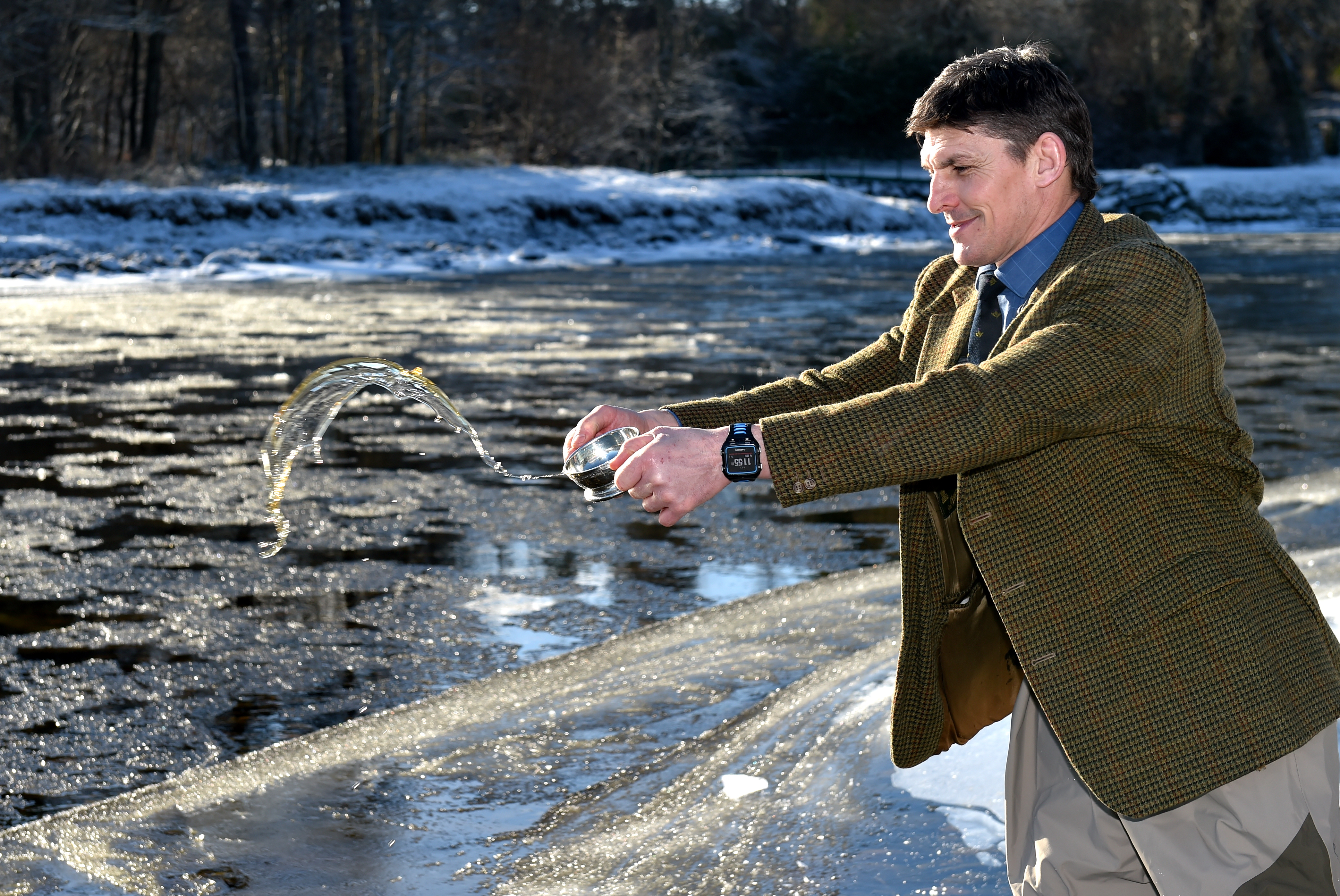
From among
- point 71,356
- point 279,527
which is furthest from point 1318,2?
point 279,527

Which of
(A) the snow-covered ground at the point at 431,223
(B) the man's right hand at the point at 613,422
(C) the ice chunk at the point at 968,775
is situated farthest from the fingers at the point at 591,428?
(A) the snow-covered ground at the point at 431,223

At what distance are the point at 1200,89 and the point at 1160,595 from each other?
4693 centimetres

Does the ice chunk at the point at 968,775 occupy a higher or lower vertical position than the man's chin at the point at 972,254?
lower

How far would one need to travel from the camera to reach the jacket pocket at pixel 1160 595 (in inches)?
77.9

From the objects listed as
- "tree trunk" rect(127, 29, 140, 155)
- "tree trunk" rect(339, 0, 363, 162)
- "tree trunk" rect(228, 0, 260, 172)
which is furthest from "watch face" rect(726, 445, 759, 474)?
"tree trunk" rect(127, 29, 140, 155)

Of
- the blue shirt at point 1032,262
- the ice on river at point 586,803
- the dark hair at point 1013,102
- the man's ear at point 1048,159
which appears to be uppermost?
the dark hair at point 1013,102

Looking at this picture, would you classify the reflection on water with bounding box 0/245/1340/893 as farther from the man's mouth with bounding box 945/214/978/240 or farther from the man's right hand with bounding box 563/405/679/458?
the man's mouth with bounding box 945/214/978/240

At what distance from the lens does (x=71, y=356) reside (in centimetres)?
1211

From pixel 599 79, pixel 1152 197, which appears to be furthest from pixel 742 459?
pixel 1152 197

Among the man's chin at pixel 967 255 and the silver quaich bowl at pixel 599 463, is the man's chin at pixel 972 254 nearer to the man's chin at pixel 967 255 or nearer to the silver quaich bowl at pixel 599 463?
the man's chin at pixel 967 255

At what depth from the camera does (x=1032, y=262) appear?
2.16 meters

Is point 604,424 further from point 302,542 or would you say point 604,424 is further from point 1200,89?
point 1200,89

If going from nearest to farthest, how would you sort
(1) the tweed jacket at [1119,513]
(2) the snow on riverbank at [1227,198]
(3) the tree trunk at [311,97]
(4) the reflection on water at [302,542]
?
(1) the tweed jacket at [1119,513] < (4) the reflection on water at [302,542] < (3) the tree trunk at [311,97] < (2) the snow on riverbank at [1227,198]

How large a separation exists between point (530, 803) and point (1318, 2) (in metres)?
48.3
